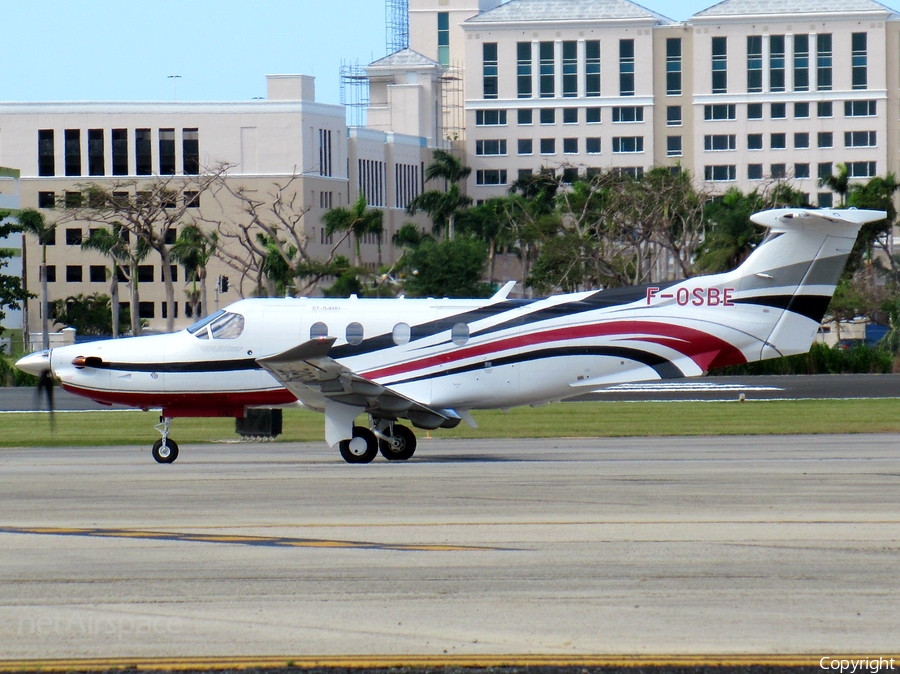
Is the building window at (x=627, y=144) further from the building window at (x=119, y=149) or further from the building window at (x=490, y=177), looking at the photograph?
the building window at (x=119, y=149)

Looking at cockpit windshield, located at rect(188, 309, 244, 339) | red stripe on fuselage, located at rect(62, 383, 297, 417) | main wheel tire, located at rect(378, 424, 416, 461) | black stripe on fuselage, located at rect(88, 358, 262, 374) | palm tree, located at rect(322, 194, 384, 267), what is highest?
palm tree, located at rect(322, 194, 384, 267)

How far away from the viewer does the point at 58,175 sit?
9744 centimetres

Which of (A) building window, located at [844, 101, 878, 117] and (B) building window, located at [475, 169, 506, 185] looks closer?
(A) building window, located at [844, 101, 878, 117]

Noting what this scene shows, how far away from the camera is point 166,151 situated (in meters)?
96.7

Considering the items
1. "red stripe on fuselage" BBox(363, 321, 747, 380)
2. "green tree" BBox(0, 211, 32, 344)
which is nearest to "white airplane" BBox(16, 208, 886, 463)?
"red stripe on fuselage" BBox(363, 321, 747, 380)

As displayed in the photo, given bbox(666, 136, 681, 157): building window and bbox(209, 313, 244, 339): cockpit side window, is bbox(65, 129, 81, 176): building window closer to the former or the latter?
bbox(666, 136, 681, 157): building window

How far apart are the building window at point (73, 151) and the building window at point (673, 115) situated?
50623 millimetres

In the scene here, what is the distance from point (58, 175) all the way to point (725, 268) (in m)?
54.2

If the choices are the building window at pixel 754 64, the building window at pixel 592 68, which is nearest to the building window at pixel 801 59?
the building window at pixel 754 64

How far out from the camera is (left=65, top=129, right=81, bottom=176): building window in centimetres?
9750

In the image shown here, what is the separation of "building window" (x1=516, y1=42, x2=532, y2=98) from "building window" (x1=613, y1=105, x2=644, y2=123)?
26.2ft

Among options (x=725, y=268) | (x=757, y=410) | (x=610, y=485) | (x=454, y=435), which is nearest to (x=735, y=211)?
(x=725, y=268)

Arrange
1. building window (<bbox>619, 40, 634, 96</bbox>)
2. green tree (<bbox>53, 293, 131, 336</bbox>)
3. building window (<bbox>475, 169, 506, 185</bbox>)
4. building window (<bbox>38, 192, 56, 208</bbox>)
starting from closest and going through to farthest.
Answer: green tree (<bbox>53, 293, 131, 336</bbox>) → building window (<bbox>38, 192, 56, 208</bbox>) → building window (<bbox>619, 40, 634, 96</bbox>) → building window (<bbox>475, 169, 506, 185</bbox>)

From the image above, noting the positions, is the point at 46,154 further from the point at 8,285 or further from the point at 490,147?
the point at 490,147
